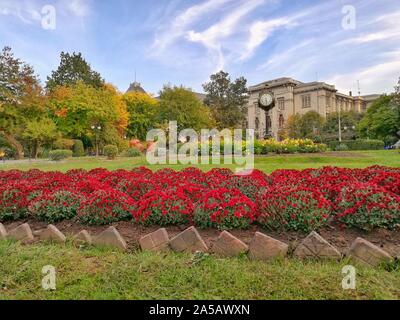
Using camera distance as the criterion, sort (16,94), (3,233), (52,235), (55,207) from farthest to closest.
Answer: (16,94)
(55,207)
(3,233)
(52,235)

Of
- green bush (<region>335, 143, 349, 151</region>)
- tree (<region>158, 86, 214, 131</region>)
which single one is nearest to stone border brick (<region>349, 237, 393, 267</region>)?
green bush (<region>335, 143, 349, 151</region>)

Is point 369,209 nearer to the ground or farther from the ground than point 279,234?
farther from the ground

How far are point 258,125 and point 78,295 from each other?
5390cm

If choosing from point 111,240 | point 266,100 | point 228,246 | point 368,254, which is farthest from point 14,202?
point 266,100

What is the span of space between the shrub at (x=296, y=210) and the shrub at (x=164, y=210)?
2.64 feet

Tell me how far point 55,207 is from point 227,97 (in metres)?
43.5

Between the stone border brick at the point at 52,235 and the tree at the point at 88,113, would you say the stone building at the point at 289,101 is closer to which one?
the tree at the point at 88,113

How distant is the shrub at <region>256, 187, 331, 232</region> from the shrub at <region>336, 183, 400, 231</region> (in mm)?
198

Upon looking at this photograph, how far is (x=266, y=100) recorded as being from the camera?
15.6 meters

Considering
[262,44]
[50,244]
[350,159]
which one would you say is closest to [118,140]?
[350,159]

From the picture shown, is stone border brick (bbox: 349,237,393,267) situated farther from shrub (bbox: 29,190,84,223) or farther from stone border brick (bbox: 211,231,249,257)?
shrub (bbox: 29,190,84,223)

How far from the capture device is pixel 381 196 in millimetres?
2832

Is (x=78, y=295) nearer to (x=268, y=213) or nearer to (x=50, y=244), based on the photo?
(x=50, y=244)
